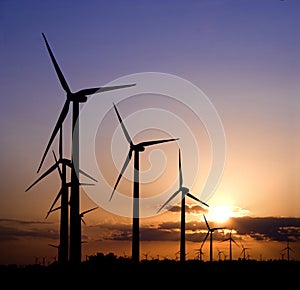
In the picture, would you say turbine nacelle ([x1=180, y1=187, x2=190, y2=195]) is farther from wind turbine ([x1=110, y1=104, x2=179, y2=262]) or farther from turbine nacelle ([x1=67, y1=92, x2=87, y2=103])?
turbine nacelle ([x1=67, y1=92, x2=87, y2=103])

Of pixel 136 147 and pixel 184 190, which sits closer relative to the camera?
pixel 136 147

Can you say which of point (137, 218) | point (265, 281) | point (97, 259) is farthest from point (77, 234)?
point (97, 259)

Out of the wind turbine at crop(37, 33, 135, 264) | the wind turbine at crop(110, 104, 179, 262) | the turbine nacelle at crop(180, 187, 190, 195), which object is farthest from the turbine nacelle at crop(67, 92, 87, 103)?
the turbine nacelle at crop(180, 187, 190, 195)

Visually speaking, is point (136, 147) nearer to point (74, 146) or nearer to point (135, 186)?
point (135, 186)

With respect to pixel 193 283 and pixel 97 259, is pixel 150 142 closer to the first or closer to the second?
pixel 193 283

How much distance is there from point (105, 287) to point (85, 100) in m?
28.8

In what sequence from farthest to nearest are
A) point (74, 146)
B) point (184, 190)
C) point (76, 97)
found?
point (184, 190) < point (76, 97) < point (74, 146)

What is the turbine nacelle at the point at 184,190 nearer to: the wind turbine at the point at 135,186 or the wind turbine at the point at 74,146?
the wind turbine at the point at 135,186

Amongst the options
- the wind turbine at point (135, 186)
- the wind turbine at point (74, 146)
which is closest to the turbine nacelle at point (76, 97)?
the wind turbine at point (74, 146)

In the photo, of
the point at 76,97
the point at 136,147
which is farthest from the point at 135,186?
the point at 76,97

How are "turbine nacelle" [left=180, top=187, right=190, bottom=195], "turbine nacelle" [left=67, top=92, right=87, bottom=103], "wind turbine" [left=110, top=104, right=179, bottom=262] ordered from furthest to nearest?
"turbine nacelle" [left=180, top=187, right=190, bottom=195] → "wind turbine" [left=110, top=104, right=179, bottom=262] → "turbine nacelle" [left=67, top=92, right=87, bottom=103]

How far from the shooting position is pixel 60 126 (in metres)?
68.5

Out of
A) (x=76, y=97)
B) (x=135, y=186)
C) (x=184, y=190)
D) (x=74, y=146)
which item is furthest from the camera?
(x=184, y=190)

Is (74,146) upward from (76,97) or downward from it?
downward
